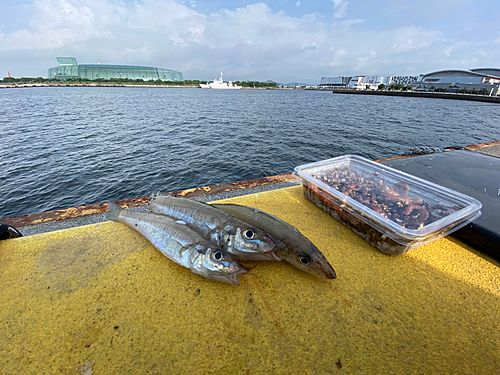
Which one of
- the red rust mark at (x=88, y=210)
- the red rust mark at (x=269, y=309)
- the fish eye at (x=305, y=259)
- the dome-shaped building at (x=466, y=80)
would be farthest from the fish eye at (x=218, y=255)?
the dome-shaped building at (x=466, y=80)

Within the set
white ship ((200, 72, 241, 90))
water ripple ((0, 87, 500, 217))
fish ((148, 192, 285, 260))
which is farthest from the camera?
white ship ((200, 72, 241, 90))

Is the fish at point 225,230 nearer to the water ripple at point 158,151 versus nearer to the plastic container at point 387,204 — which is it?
the plastic container at point 387,204

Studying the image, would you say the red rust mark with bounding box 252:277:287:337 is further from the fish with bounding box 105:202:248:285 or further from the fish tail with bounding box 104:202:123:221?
the fish tail with bounding box 104:202:123:221

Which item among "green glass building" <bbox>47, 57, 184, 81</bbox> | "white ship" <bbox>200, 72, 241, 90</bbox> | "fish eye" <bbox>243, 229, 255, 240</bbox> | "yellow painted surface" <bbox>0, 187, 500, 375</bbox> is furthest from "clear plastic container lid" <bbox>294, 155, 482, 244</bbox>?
"green glass building" <bbox>47, 57, 184, 81</bbox>

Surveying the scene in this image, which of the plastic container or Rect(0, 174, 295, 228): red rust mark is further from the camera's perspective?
Rect(0, 174, 295, 228): red rust mark

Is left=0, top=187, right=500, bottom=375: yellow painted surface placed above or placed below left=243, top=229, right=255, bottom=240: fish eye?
below

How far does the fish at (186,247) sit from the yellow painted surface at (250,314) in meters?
0.14

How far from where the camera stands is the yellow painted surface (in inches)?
61.2

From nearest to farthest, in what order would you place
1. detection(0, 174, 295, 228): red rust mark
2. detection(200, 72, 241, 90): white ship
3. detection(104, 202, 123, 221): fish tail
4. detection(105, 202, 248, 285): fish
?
detection(105, 202, 248, 285): fish → detection(104, 202, 123, 221): fish tail → detection(0, 174, 295, 228): red rust mark → detection(200, 72, 241, 90): white ship

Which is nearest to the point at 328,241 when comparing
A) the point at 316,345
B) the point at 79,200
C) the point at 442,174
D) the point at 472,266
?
the point at 316,345

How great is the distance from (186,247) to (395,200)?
2928 mm

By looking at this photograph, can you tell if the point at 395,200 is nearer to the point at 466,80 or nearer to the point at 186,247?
the point at 186,247

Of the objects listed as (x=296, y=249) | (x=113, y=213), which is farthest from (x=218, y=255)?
(x=113, y=213)

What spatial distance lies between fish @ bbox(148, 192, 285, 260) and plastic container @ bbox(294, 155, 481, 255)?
49.0 inches
